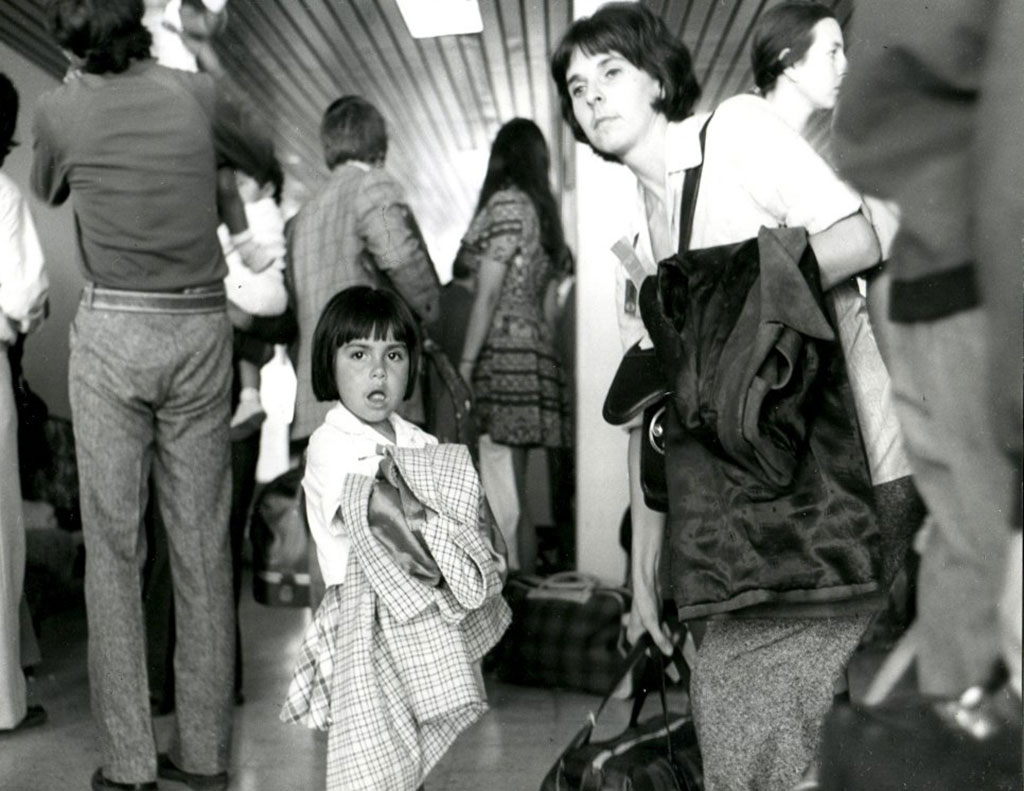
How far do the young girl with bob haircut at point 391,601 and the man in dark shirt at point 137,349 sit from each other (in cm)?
40

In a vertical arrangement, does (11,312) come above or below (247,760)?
above

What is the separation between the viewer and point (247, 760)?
9.48 feet

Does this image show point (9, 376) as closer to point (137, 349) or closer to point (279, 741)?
point (137, 349)

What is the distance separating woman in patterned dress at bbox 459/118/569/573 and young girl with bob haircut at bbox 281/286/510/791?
4.55ft

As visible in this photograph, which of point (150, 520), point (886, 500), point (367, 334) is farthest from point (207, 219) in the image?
point (886, 500)

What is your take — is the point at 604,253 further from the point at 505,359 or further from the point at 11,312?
the point at 11,312

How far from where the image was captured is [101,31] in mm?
2395

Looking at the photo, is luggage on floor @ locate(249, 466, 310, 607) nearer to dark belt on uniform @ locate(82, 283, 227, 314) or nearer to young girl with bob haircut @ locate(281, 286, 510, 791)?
dark belt on uniform @ locate(82, 283, 227, 314)

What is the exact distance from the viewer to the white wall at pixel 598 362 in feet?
11.9

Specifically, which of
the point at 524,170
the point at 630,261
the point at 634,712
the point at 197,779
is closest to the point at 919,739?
the point at 634,712

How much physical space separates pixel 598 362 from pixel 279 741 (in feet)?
4.83

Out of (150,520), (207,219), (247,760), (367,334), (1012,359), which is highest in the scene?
(207,219)

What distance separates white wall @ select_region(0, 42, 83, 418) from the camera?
9.76 ft

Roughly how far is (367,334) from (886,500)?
1109 millimetres
